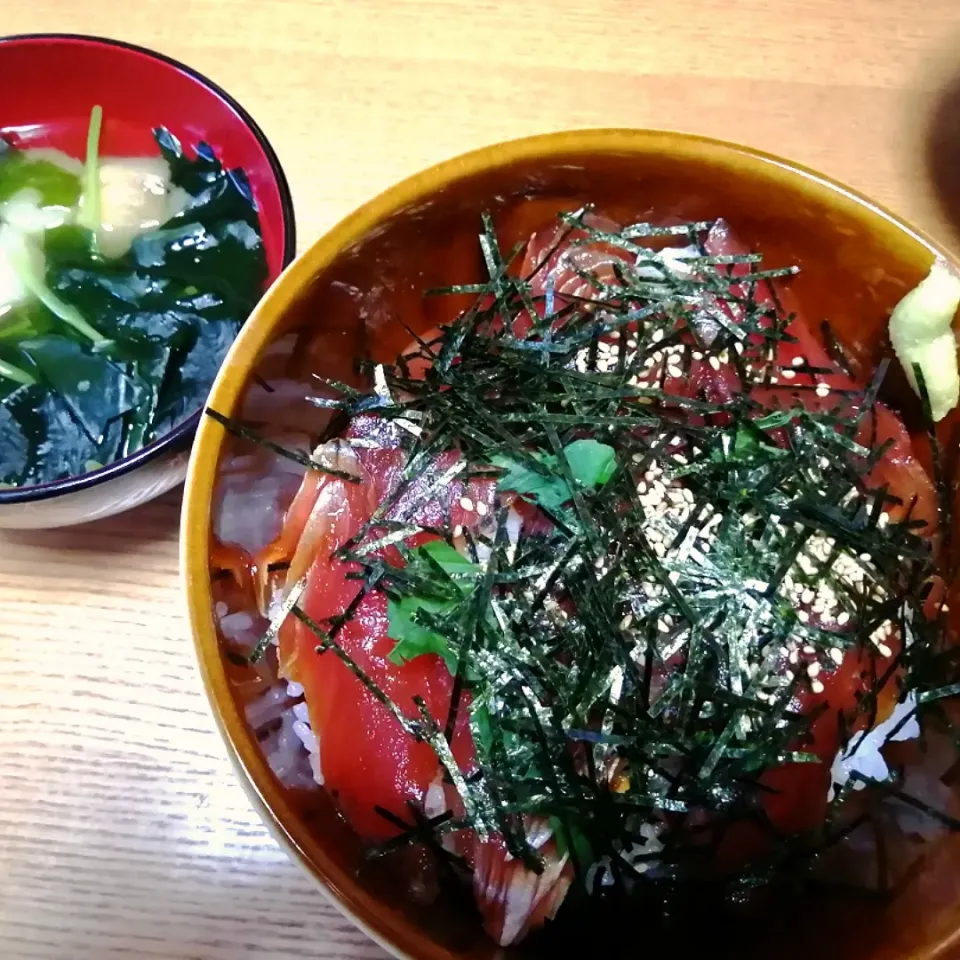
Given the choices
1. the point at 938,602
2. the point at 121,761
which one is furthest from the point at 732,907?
the point at 121,761

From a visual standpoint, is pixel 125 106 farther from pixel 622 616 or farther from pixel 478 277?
pixel 622 616

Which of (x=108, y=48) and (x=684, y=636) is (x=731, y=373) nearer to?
(x=684, y=636)

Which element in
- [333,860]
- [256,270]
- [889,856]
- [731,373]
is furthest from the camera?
[256,270]

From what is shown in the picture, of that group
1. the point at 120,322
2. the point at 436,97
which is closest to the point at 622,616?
the point at 120,322

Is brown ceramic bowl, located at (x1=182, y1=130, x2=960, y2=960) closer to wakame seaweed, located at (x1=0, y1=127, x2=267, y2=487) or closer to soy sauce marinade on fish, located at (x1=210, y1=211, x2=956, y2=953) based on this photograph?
soy sauce marinade on fish, located at (x1=210, y1=211, x2=956, y2=953)

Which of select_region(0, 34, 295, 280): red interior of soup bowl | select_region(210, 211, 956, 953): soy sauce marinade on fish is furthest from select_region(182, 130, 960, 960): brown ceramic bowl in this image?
select_region(0, 34, 295, 280): red interior of soup bowl

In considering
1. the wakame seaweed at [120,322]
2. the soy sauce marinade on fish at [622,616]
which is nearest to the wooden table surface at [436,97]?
the wakame seaweed at [120,322]
